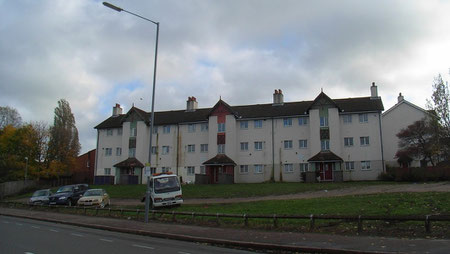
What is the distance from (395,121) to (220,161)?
76.8ft

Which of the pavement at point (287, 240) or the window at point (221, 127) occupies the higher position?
the window at point (221, 127)

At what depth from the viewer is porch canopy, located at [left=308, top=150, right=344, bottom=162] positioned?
135 ft

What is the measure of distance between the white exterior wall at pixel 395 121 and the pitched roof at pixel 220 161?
19249 mm

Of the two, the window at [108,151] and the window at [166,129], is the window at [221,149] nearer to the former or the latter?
the window at [166,129]

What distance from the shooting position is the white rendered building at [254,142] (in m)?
42.8

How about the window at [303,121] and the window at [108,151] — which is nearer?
the window at [303,121]

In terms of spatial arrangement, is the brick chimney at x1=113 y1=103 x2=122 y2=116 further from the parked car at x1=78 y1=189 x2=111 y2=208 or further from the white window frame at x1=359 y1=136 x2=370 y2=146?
the white window frame at x1=359 y1=136 x2=370 y2=146

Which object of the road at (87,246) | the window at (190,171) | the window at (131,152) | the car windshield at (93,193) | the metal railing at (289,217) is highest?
the window at (131,152)

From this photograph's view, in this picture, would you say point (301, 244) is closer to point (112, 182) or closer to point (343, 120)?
point (343, 120)

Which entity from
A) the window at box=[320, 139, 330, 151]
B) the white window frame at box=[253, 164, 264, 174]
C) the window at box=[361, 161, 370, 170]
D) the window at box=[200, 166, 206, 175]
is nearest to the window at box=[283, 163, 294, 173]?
the white window frame at box=[253, 164, 264, 174]

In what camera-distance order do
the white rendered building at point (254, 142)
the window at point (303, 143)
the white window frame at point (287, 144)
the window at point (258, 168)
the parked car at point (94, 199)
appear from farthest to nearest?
the window at point (258, 168) → the white window frame at point (287, 144) → the window at point (303, 143) → the white rendered building at point (254, 142) → the parked car at point (94, 199)

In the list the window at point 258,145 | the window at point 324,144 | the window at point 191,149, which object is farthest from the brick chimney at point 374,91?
the window at point 191,149

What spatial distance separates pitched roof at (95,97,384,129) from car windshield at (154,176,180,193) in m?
22.9

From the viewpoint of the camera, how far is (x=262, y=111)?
1906 inches
